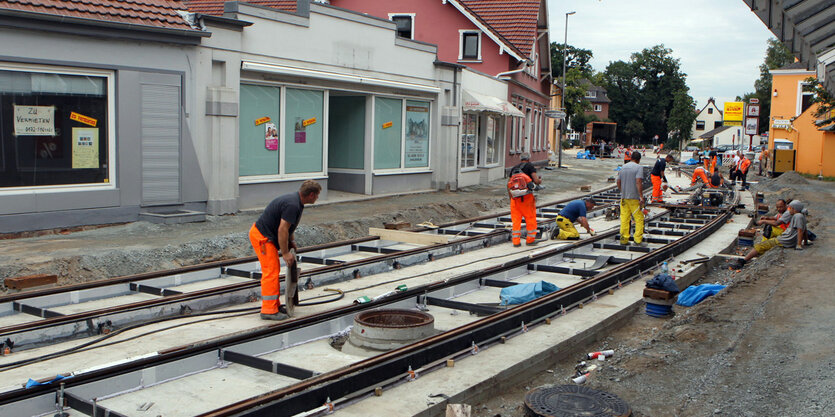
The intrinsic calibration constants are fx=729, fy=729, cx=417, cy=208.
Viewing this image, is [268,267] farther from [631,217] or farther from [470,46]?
[470,46]

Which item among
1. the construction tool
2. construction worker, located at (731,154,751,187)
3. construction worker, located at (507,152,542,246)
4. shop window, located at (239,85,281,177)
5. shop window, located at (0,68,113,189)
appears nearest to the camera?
the construction tool

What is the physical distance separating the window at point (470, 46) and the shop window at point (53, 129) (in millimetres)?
21085

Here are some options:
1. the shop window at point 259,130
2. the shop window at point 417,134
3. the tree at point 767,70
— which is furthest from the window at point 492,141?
the tree at point 767,70

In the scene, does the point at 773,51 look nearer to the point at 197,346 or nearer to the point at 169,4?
the point at 169,4

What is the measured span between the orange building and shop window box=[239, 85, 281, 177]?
2565 cm

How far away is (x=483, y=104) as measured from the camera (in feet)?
85.7

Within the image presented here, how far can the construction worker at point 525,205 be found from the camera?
14242 millimetres

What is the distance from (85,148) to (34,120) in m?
1.02

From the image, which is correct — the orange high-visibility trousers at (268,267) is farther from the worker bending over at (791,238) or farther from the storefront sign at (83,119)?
the worker bending over at (791,238)

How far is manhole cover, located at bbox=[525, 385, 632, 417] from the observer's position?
5.82 meters

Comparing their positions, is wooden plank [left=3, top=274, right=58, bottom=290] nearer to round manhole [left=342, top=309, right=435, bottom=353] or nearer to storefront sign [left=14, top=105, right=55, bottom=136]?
storefront sign [left=14, top=105, right=55, bottom=136]

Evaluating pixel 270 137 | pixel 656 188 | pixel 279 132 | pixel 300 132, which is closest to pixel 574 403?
pixel 270 137

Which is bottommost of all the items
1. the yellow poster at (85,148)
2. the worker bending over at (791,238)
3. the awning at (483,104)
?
the worker bending over at (791,238)

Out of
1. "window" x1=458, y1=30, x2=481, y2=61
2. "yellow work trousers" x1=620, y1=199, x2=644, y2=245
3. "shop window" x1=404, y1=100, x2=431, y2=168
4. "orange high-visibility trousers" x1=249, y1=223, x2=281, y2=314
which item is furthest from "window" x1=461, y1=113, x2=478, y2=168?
"orange high-visibility trousers" x1=249, y1=223, x2=281, y2=314
